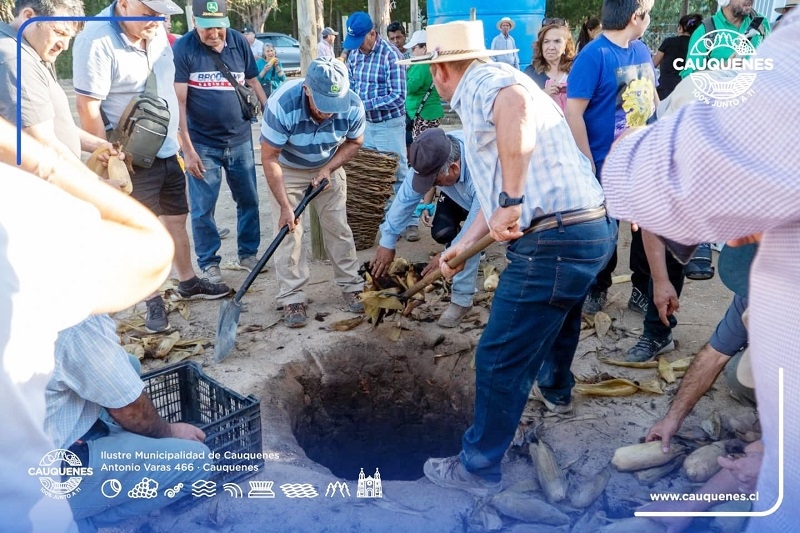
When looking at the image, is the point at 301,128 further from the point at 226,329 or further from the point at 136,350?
the point at 136,350

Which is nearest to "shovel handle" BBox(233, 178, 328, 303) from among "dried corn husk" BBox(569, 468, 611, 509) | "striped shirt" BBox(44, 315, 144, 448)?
"striped shirt" BBox(44, 315, 144, 448)

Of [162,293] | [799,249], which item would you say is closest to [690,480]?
[799,249]

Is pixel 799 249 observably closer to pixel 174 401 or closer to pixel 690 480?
pixel 690 480

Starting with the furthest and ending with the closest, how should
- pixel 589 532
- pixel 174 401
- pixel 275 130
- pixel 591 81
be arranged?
1. pixel 275 130
2. pixel 591 81
3. pixel 174 401
4. pixel 589 532

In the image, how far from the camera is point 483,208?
2756mm

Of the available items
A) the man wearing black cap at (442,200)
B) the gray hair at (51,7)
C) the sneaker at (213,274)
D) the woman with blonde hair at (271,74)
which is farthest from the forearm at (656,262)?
the woman with blonde hair at (271,74)

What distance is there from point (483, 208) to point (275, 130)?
2.00 metres

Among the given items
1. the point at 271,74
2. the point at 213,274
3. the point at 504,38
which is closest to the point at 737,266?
the point at 213,274

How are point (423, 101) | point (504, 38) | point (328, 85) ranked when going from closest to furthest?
1. point (328, 85)
2. point (423, 101)
3. point (504, 38)

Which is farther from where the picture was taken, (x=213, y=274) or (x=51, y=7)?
(x=213, y=274)

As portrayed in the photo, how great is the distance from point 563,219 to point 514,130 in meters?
0.42

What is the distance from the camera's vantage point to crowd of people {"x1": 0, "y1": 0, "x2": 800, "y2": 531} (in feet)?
3.69

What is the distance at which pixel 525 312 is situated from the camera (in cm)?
264

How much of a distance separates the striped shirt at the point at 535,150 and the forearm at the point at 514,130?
65 mm
